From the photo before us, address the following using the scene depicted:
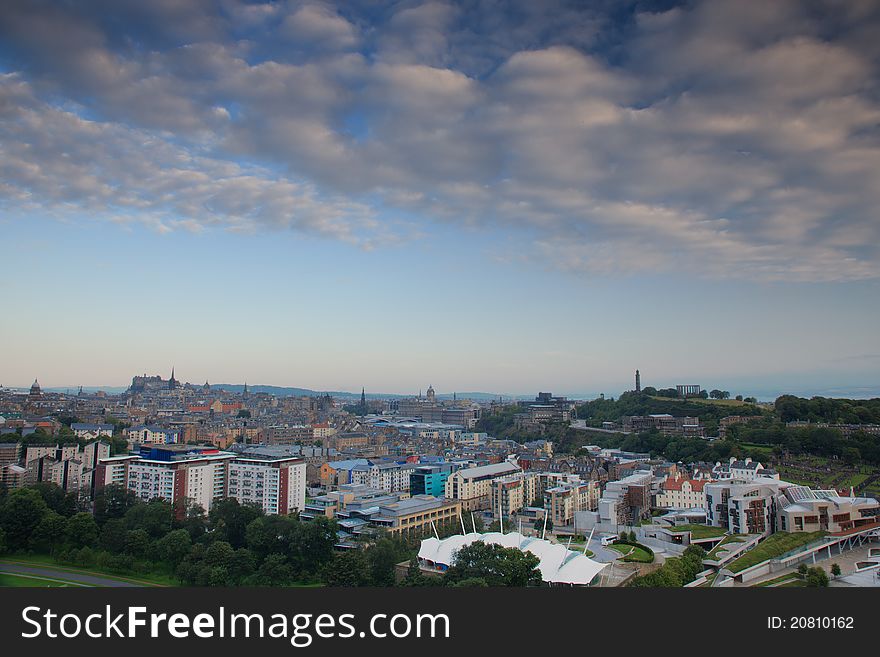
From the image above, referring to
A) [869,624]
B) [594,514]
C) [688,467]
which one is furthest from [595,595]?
[688,467]

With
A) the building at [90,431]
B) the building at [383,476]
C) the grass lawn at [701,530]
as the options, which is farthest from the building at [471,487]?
the building at [90,431]

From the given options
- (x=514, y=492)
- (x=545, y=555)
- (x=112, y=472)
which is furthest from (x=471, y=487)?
(x=112, y=472)

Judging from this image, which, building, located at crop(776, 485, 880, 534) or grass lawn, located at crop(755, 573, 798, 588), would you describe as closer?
grass lawn, located at crop(755, 573, 798, 588)

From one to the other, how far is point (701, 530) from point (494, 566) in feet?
12.9

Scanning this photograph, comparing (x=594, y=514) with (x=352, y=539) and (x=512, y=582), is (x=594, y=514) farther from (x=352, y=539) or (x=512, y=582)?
(x=512, y=582)

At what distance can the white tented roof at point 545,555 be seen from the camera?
5930mm

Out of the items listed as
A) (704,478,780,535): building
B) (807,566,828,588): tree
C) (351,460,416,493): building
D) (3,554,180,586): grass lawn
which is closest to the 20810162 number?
(807,566,828,588): tree

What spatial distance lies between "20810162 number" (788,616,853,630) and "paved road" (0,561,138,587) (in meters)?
6.47

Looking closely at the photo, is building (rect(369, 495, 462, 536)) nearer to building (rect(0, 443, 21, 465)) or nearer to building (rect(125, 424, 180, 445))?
building (rect(0, 443, 21, 465))

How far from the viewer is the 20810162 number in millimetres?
2645

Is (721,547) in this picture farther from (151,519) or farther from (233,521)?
(151,519)

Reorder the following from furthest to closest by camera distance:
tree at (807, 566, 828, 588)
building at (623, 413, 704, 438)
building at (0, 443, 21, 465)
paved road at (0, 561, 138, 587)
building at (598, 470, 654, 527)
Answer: building at (623, 413, 704, 438), building at (0, 443, 21, 465), building at (598, 470, 654, 527), paved road at (0, 561, 138, 587), tree at (807, 566, 828, 588)

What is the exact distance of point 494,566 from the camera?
213 inches

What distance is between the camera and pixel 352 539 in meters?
8.12
